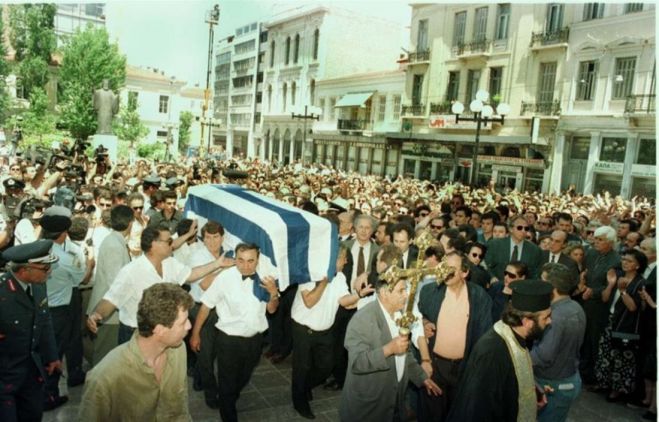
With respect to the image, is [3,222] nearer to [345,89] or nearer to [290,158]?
[345,89]

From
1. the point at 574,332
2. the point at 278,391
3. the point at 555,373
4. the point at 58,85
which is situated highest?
the point at 58,85

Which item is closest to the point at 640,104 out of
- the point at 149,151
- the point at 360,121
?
the point at 360,121

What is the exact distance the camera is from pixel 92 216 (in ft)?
23.5

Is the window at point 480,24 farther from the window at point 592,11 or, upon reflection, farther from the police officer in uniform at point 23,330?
the police officer in uniform at point 23,330

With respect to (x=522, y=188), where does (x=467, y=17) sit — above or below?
above

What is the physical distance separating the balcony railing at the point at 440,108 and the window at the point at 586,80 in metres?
7.36

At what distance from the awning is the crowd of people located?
2798cm

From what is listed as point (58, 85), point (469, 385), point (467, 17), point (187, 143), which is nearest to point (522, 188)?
point (467, 17)

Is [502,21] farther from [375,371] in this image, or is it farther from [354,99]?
[375,371]

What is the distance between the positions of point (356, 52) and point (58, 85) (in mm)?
24860

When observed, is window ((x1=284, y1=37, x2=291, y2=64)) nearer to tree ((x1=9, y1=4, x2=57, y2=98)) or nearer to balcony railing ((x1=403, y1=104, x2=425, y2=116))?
tree ((x1=9, y1=4, x2=57, y2=98))

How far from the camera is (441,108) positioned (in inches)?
1134

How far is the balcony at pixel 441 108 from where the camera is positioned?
93.7ft

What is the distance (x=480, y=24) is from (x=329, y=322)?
25651 mm
